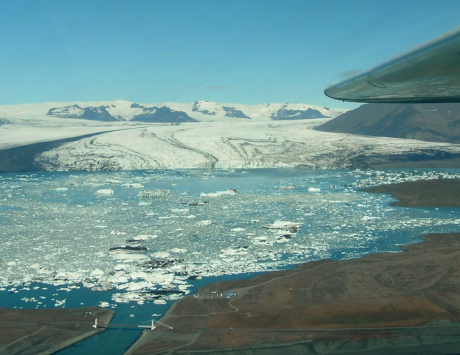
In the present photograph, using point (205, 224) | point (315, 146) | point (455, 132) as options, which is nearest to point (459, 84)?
point (205, 224)

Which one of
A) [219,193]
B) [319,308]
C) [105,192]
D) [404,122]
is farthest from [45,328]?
[404,122]

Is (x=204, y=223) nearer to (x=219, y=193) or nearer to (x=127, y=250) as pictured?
(x=127, y=250)

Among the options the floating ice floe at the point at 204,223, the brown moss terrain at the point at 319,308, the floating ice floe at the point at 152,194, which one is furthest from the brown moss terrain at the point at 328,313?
the floating ice floe at the point at 152,194

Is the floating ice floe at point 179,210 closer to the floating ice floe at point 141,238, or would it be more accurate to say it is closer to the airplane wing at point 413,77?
the floating ice floe at point 141,238

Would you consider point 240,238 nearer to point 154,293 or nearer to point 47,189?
point 154,293

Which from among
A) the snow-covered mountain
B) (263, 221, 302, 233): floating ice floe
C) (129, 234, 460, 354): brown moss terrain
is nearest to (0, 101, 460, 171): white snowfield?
(263, 221, 302, 233): floating ice floe

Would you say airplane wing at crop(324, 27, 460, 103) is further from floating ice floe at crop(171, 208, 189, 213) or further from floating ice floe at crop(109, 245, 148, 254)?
floating ice floe at crop(171, 208, 189, 213)

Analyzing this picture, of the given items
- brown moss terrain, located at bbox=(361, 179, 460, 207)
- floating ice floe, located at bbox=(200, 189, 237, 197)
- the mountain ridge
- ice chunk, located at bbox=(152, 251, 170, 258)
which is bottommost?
brown moss terrain, located at bbox=(361, 179, 460, 207)
